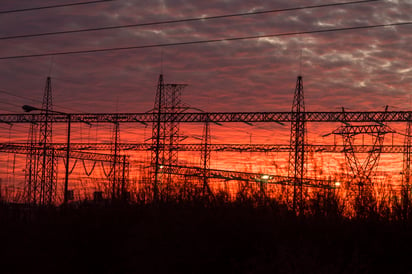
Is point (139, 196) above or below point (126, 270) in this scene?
above

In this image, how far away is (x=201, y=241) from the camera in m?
13.0

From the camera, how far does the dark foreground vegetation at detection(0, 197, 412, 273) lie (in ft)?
38.0

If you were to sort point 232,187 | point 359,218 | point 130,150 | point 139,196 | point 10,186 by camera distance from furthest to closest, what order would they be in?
point 130,150 → point 10,186 → point 139,196 → point 232,187 → point 359,218

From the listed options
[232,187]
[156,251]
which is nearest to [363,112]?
[232,187]

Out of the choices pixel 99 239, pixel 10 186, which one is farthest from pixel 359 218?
pixel 10 186

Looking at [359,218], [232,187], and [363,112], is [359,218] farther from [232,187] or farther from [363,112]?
[363,112]

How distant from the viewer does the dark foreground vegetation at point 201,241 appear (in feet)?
38.0

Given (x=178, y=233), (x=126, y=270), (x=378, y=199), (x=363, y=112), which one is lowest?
(x=126, y=270)

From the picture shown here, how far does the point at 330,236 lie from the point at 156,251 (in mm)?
4409

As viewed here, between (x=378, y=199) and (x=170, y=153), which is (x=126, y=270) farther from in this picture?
(x=170, y=153)

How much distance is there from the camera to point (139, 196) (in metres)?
16.6

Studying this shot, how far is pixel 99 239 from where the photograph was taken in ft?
49.0

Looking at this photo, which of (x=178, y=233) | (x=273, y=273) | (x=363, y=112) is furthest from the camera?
(x=363, y=112)

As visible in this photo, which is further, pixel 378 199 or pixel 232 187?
pixel 232 187
